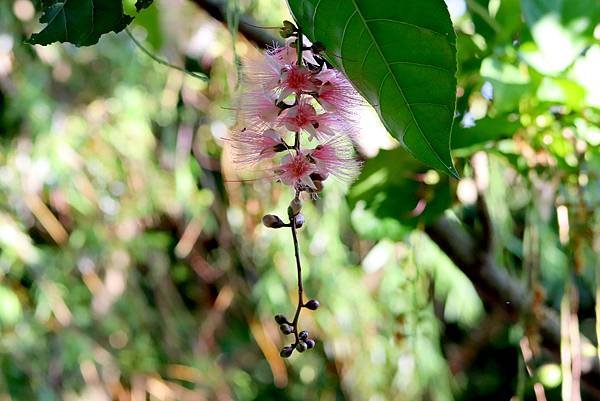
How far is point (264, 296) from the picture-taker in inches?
66.8

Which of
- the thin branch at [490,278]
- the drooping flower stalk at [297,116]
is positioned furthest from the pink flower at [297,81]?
the thin branch at [490,278]

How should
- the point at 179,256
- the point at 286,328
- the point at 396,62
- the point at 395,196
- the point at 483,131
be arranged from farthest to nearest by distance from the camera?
1. the point at 179,256
2. the point at 395,196
3. the point at 483,131
4. the point at 286,328
5. the point at 396,62

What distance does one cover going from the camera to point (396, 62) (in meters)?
0.35

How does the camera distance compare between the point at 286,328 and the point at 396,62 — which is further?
the point at 286,328

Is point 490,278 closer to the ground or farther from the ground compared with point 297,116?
closer to the ground

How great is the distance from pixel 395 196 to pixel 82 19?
483 mm

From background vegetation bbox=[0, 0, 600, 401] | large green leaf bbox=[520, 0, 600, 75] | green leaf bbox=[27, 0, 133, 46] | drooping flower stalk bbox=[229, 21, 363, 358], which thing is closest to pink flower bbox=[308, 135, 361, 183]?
drooping flower stalk bbox=[229, 21, 363, 358]

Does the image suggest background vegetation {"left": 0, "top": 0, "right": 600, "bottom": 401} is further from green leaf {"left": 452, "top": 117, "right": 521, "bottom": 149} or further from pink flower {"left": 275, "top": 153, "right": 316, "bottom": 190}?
pink flower {"left": 275, "top": 153, "right": 316, "bottom": 190}

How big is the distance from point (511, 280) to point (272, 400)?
1337 millimetres

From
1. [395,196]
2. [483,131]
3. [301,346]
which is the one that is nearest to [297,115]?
[301,346]

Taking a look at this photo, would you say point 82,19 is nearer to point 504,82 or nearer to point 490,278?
point 504,82

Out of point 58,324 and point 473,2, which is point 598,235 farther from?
point 58,324

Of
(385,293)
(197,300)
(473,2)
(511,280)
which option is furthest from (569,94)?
(197,300)

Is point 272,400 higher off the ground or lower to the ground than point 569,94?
lower
